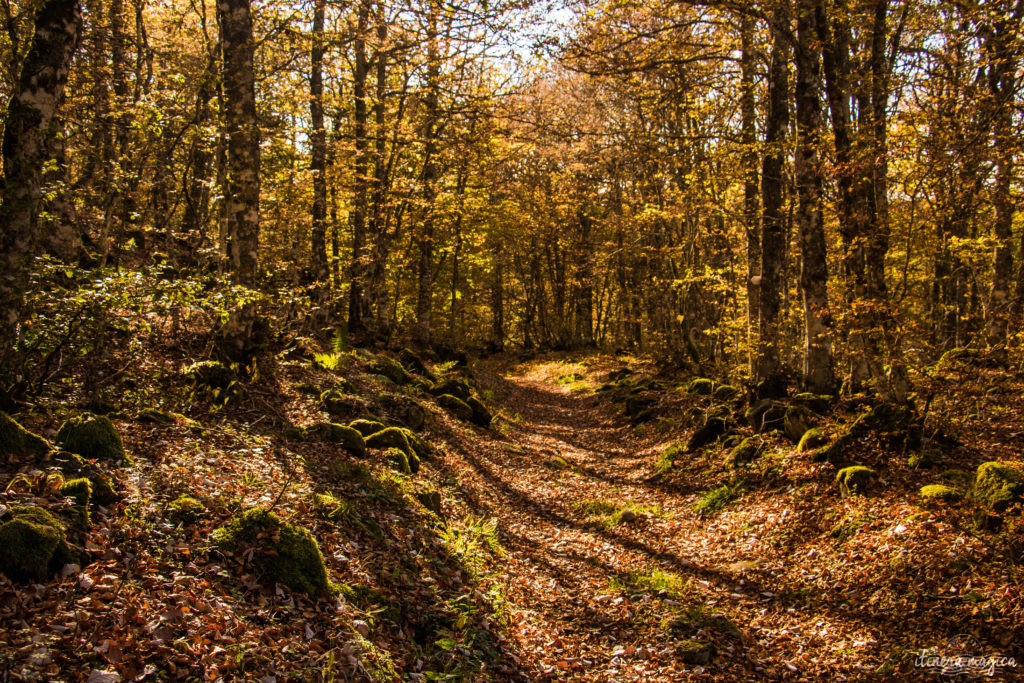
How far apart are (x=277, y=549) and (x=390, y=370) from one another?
9.41 metres

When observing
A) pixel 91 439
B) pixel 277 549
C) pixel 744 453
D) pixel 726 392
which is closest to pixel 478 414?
pixel 726 392

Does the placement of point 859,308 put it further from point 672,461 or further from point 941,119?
point 672,461

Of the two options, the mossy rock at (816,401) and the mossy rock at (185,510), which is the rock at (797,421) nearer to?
the mossy rock at (816,401)

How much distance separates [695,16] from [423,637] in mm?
12037

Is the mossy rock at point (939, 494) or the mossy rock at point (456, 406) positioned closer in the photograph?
the mossy rock at point (939, 494)

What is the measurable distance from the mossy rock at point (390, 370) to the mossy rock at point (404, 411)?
193 centimetres

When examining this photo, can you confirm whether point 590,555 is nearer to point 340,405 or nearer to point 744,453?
point 744,453

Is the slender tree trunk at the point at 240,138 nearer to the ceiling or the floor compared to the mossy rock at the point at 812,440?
nearer to the ceiling

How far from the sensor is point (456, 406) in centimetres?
1390

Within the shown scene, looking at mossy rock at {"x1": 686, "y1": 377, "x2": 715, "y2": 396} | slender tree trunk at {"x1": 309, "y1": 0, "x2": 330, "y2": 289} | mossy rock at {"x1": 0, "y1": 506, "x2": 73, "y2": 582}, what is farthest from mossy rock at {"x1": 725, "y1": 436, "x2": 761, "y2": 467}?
slender tree trunk at {"x1": 309, "y1": 0, "x2": 330, "y2": 289}

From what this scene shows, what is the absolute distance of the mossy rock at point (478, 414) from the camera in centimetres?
1396

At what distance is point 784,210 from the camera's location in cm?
1205

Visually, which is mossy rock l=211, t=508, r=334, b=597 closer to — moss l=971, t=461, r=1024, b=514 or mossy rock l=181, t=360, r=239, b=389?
mossy rock l=181, t=360, r=239, b=389

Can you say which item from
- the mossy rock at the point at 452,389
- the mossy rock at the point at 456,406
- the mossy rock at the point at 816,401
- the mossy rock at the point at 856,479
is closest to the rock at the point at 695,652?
the mossy rock at the point at 856,479
